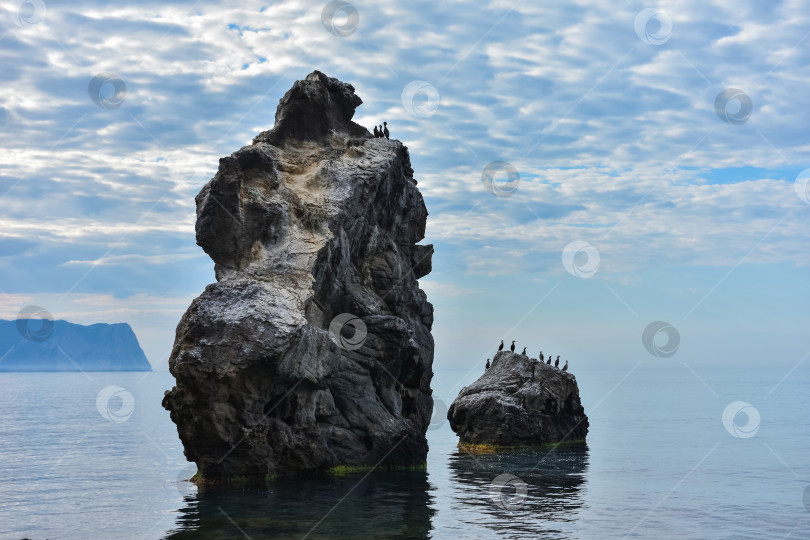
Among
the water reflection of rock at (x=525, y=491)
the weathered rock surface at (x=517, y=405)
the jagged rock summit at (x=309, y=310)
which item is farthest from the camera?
the weathered rock surface at (x=517, y=405)

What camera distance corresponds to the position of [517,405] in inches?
2335

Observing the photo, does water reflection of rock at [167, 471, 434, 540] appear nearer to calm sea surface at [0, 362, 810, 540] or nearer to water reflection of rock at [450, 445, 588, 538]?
calm sea surface at [0, 362, 810, 540]

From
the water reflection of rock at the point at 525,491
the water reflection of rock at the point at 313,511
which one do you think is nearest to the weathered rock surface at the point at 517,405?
the water reflection of rock at the point at 525,491

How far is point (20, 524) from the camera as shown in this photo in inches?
1240

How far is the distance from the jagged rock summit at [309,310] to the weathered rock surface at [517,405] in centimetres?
891

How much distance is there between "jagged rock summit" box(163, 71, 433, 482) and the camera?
35844 mm

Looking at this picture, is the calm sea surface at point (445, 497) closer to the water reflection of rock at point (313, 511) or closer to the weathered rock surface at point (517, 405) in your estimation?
the water reflection of rock at point (313, 511)

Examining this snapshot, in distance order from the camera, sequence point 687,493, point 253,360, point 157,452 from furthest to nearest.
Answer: point 157,452
point 687,493
point 253,360

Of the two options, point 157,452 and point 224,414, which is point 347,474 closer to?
point 224,414

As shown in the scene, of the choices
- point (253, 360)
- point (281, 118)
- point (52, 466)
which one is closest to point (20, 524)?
point (253, 360)

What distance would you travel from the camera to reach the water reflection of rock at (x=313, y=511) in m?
28.4

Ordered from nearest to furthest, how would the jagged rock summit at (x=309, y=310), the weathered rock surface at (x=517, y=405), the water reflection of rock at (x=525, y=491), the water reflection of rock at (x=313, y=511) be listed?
the water reflection of rock at (x=313, y=511) → the water reflection of rock at (x=525, y=491) → the jagged rock summit at (x=309, y=310) → the weathered rock surface at (x=517, y=405)

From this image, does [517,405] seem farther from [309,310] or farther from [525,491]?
[309,310]

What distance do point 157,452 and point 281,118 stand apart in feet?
99.0
